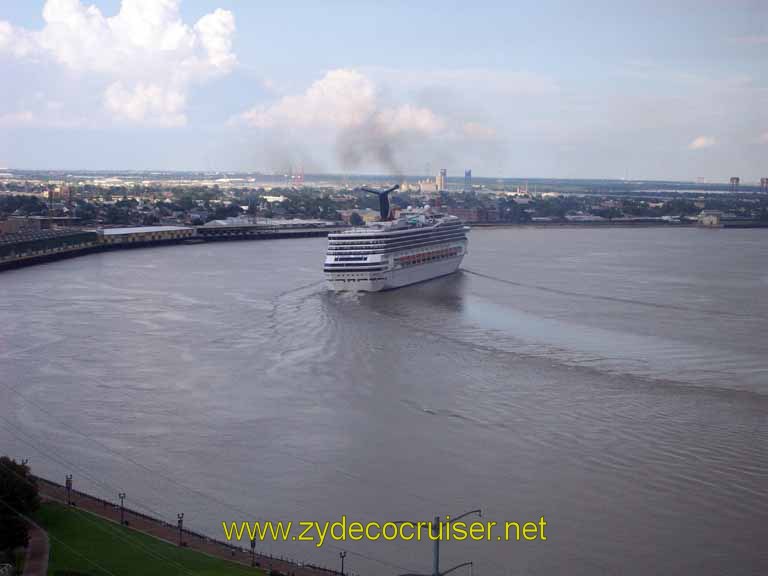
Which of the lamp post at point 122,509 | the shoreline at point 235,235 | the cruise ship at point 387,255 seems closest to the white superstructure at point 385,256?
the cruise ship at point 387,255

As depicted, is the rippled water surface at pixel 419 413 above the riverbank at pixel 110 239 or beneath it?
beneath

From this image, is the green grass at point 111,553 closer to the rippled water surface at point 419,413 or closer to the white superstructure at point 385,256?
the rippled water surface at point 419,413

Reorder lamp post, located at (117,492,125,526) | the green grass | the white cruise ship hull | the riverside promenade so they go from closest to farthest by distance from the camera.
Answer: the green grass, the riverside promenade, lamp post, located at (117,492,125,526), the white cruise ship hull

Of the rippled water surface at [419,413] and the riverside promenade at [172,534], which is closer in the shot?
the riverside promenade at [172,534]

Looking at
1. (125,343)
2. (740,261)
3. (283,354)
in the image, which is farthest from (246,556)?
(740,261)

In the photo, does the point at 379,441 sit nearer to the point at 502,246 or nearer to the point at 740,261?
the point at 740,261

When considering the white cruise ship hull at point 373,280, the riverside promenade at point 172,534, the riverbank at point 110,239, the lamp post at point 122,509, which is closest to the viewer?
the riverside promenade at point 172,534

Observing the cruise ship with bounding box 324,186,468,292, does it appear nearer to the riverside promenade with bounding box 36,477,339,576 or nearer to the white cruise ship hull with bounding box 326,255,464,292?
the white cruise ship hull with bounding box 326,255,464,292

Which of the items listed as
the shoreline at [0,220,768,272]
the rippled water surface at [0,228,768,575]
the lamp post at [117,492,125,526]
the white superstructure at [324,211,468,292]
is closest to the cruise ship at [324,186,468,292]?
the white superstructure at [324,211,468,292]

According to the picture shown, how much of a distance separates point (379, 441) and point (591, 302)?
6.77 meters

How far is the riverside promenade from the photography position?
14.0 feet

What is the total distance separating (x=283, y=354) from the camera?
8828 mm

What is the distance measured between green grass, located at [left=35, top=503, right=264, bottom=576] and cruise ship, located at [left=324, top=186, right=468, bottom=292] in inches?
342

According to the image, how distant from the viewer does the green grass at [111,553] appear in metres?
4.14
